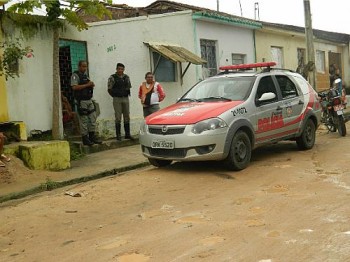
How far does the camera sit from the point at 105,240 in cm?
449

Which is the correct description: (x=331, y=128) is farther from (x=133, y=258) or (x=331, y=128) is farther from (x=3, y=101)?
(x=133, y=258)

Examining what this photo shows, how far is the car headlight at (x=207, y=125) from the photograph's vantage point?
7.08 meters

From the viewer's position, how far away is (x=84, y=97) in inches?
388

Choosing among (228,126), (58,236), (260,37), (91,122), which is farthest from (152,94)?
(260,37)

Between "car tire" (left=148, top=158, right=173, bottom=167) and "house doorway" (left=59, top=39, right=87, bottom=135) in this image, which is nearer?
"car tire" (left=148, top=158, right=173, bottom=167)

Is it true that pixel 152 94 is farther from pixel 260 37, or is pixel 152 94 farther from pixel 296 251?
pixel 260 37

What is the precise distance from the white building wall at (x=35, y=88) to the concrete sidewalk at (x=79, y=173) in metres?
1.43

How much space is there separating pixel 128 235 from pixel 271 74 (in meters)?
5.22

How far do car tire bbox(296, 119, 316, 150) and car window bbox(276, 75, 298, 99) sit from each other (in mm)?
720

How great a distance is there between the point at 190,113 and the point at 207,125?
41 centimetres

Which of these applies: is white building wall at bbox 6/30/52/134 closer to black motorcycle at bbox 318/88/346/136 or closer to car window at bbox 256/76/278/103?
car window at bbox 256/76/278/103

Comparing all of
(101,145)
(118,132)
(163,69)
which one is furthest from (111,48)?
(101,145)

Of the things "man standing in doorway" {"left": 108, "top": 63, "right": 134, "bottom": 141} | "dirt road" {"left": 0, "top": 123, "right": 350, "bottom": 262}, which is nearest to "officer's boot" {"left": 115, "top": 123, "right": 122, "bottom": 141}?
"man standing in doorway" {"left": 108, "top": 63, "right": 134, "bottom": 141}

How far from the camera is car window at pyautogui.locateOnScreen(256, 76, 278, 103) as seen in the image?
818 cm
